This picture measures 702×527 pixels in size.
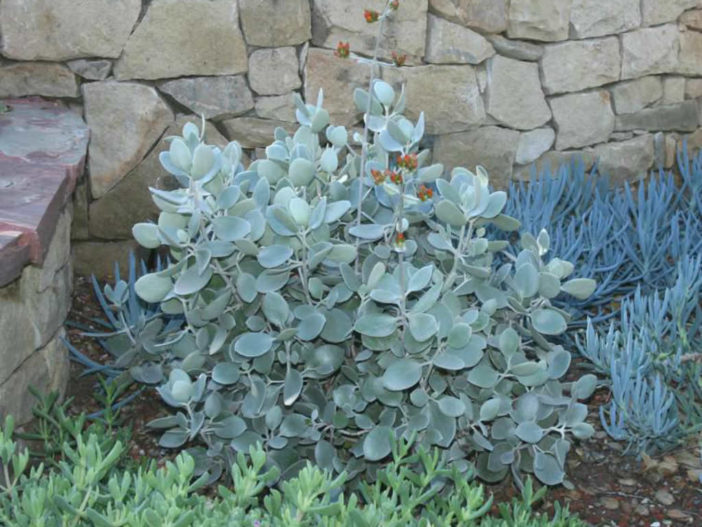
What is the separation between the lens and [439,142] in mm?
3547

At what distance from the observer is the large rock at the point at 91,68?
124 inches

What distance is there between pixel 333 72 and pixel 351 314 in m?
1.22

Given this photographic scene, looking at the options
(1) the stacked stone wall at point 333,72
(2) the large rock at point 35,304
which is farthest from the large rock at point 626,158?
(2) the large rock at point 35,304

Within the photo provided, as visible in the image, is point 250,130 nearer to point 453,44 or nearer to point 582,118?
point 453,44

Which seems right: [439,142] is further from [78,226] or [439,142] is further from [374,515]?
[374,515]

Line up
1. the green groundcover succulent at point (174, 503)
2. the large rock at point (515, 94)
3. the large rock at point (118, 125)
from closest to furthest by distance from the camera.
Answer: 1. the green groundcover succulent at point (174, 503)
2. the large rock at point (118, 125)
3. the large rock at point (515, 94)

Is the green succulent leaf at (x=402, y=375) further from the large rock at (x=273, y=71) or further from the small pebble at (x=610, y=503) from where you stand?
the large rock at (x=273, y=71)

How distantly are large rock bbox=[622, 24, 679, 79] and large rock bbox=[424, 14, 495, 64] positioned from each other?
1.88 feet

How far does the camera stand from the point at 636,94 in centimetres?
380

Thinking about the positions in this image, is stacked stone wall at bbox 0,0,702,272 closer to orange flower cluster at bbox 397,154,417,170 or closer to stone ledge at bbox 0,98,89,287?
stone ledge at bbox 0,98,89,287

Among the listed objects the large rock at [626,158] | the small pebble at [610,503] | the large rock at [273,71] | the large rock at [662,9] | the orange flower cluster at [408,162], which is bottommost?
the small pebble at [610,503]

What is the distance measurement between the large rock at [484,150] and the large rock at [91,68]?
1.11m

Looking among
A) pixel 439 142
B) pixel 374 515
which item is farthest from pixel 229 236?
pixel 439 142

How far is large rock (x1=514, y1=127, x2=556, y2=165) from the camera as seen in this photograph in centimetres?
367
